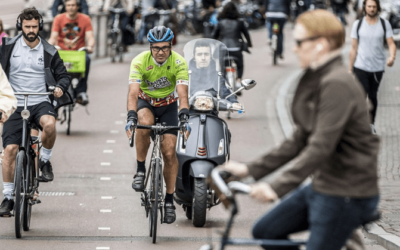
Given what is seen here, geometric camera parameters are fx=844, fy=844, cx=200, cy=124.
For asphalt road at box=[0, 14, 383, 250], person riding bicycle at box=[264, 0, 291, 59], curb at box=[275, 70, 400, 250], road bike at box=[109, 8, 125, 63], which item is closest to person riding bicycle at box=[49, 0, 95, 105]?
asphalt road at box=[0, 14, 383, 250]

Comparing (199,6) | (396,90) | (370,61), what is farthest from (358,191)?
(199,6)

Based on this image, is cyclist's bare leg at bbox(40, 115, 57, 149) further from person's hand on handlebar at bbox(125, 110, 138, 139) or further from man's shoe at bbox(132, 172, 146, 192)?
person's hand on handlebar at bbox(125, 110, 138, 139)

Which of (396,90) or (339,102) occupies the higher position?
(339,102)

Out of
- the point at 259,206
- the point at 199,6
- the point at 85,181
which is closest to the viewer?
the point at 259,206

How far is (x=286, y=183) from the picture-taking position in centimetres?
384

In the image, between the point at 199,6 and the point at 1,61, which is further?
the point at 199,6

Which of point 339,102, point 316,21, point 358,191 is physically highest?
point 316,21

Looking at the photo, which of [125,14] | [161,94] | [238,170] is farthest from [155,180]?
[125,14]

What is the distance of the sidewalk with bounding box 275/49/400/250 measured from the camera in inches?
291

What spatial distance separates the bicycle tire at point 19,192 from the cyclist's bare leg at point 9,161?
0.35 meters

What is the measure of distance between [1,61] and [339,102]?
4.92 metres

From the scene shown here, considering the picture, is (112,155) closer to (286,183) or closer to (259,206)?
(259,206)

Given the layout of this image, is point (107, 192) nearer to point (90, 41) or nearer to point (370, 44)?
point (90, 41)

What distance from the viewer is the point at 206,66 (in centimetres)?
857
